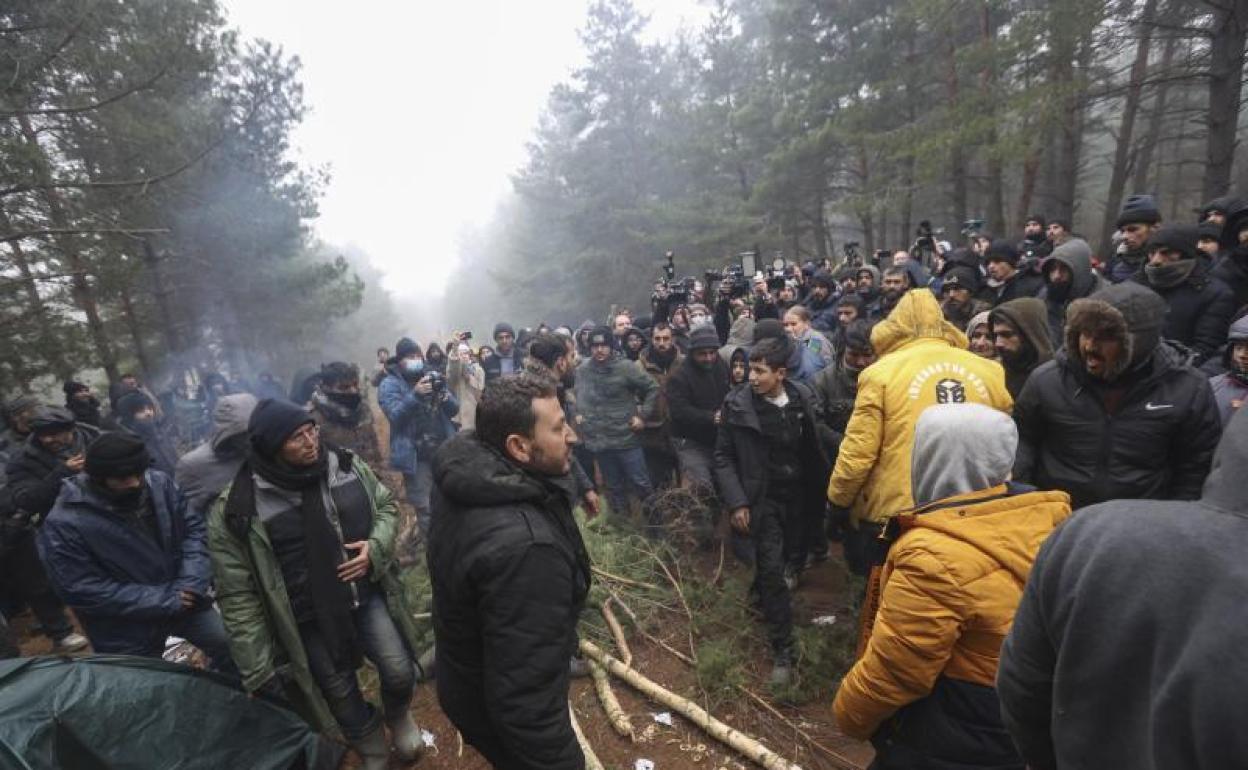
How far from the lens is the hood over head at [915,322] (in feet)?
10.7

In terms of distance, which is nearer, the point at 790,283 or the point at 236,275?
the point at 790,283

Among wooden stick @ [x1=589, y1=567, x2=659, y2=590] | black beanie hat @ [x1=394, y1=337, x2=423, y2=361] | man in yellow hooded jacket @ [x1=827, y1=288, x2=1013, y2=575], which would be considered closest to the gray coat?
wooden stick @ [x1=589, y1=567, x2=659, y2=590]

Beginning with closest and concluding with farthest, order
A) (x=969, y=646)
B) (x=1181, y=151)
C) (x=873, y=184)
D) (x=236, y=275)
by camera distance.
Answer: (x=969, y=646) → (x=873, y=184) → (x=236, y=275) → (x=1181, y=151)

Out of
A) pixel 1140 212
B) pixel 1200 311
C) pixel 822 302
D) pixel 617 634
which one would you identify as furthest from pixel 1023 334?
pixel 822 302

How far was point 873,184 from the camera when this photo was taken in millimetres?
15375

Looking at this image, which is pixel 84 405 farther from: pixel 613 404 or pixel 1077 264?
pixel 1077 264

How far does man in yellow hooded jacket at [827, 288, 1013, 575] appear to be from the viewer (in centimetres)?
301

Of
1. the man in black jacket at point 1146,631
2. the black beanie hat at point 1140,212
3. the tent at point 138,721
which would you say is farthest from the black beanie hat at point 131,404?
the black beanie hat at point 1140,212

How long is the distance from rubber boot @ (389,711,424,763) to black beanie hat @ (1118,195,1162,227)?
6787 mm

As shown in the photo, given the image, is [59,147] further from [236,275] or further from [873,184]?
[873,184]

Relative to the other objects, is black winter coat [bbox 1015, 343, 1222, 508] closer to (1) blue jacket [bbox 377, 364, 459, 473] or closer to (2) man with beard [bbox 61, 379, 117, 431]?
(1) blue jacket [bbox 377, 364, 459, 473]

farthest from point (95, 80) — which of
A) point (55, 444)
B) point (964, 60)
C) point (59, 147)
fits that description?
point (964, 60)

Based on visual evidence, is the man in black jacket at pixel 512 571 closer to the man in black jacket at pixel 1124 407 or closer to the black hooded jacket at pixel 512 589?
the black hooded jacket at pixel 512 589

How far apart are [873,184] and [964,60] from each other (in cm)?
504
